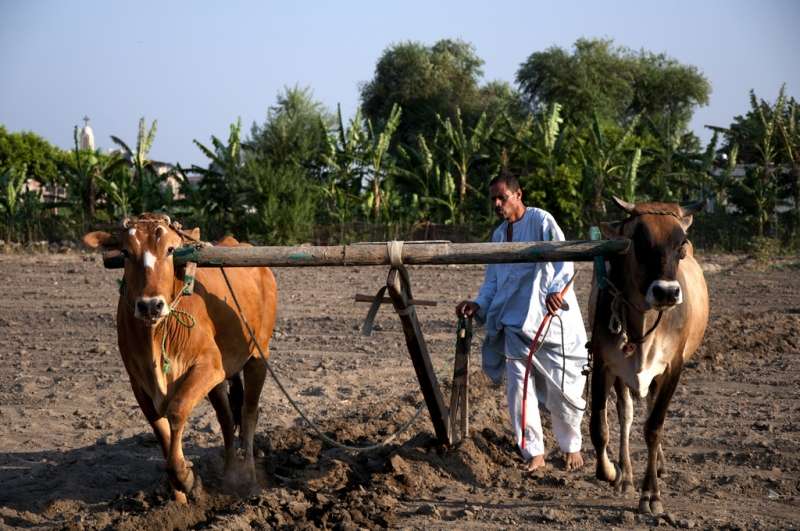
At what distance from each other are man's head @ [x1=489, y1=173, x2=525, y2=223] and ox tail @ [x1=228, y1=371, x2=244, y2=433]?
2236mm

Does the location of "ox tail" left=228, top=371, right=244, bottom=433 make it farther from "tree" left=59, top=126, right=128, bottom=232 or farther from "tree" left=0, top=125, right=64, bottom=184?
"tree" left=0, top=125, right=64, bottom=184

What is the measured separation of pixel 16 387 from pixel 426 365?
4.78 meters

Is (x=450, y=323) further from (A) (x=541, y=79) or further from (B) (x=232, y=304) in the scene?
(A) (x=541, y=79)

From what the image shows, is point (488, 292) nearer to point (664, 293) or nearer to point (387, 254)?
point (387, 254)

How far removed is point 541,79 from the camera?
156 feet

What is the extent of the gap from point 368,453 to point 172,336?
1.72 metres

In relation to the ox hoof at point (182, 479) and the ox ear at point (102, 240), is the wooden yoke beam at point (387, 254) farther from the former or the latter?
the ox hoof at point (182, 479)

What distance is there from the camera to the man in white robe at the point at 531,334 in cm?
634

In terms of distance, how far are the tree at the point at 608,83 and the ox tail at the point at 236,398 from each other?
116 ft

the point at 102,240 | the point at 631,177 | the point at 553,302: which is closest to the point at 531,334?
the point at 553,302

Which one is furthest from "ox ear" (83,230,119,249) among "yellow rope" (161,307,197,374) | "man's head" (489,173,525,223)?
"man's head" (489,173,525,223)

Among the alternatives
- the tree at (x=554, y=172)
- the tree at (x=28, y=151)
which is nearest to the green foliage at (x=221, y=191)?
the tree at (x=554, y=172)

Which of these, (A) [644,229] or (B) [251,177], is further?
(B) [251,177]

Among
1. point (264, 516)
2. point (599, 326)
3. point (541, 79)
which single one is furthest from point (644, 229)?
point (541, 79)
